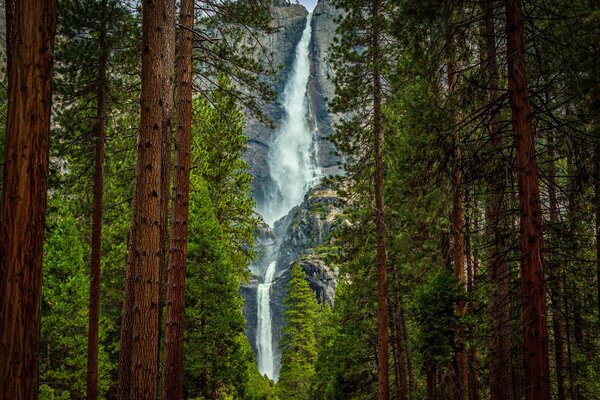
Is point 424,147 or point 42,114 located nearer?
point 42,114

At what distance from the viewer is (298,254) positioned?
8169 centimetres

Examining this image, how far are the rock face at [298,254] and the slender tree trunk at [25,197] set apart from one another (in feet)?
162

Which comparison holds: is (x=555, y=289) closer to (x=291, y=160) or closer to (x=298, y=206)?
(x=298, y=206)

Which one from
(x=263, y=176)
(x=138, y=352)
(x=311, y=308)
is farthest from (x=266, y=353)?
(x=138, y=352)

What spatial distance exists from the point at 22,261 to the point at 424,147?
17.3ft

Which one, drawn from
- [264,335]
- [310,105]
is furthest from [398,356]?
[310,105]

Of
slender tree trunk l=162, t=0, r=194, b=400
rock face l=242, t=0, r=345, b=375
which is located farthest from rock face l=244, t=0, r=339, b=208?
slender tree trunk l=162, t=0, r=194, b=400

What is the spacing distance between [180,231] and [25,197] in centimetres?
472

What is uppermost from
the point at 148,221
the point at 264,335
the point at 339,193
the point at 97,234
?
the point at 339,193

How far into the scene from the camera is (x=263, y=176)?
103m

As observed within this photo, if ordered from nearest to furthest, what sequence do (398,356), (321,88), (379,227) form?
(379,227), (398,356), (321,88)

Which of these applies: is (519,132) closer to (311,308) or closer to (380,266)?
(380,266)

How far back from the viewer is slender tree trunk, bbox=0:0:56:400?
309 centimetres

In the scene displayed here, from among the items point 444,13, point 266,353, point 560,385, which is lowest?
point 266,353
